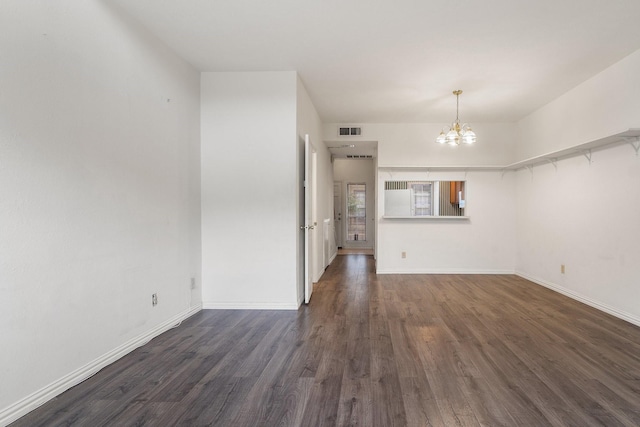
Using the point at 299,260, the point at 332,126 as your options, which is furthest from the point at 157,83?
the point at 332,126

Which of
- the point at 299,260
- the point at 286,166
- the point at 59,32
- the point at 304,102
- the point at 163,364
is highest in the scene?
the point at 304,102

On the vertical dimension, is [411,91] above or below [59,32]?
above

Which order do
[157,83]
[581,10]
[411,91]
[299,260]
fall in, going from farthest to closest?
[411,91] → [299,260] → [157,83] → [581,10]

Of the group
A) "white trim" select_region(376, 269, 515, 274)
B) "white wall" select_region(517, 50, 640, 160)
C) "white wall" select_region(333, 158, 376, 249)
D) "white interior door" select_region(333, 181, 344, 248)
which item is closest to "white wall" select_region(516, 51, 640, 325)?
"white wall" select_region(517, 50, 640, 160)

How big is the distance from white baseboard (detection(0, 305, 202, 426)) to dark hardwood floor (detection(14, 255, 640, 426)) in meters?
0.05

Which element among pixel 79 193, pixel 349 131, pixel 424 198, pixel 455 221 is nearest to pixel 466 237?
pixel 455 221

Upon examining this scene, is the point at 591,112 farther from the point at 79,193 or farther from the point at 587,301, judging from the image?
the point at 79,193

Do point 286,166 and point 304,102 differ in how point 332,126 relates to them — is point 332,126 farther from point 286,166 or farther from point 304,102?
point 286,166

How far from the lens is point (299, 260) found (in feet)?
13.2

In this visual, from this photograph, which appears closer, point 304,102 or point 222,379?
point 222,379

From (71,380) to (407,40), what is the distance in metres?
3.73

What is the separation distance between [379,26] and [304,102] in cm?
163

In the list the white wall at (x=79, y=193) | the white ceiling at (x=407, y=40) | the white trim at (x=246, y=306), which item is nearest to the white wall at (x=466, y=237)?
the white ceiling at (x=407, y=40)

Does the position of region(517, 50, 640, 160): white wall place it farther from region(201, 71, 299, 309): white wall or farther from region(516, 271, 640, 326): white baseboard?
region(201, 71, 299, 309): white wall
